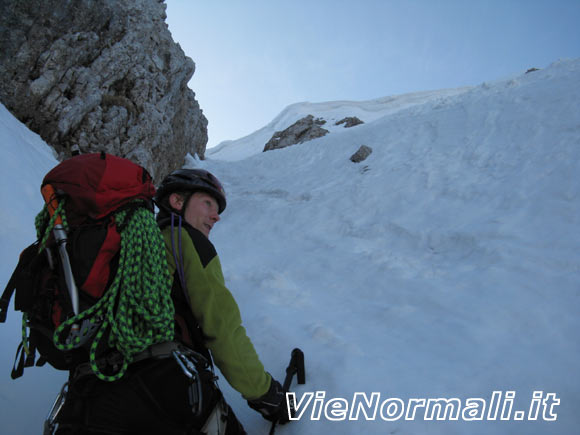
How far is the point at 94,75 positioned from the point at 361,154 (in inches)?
414

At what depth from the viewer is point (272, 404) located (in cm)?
219

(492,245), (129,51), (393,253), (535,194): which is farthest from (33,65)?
(535,194)

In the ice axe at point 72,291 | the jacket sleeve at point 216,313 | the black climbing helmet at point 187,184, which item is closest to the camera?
the ice axe at point 72,291

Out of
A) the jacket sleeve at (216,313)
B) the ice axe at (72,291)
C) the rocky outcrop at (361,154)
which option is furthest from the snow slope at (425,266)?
the ice axe at (72,291)

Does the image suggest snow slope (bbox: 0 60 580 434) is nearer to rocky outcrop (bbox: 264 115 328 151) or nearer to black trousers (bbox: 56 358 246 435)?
black trousers (bbox: 56 358 246 435)

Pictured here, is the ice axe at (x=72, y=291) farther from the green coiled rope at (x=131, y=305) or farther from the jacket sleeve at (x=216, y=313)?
the jacket sleeve at (x=216, y=313)

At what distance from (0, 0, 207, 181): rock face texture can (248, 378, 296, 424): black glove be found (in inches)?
414

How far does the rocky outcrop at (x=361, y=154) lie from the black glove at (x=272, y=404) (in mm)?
10694

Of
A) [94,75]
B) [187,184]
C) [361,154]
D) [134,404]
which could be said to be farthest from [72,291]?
[94,75]

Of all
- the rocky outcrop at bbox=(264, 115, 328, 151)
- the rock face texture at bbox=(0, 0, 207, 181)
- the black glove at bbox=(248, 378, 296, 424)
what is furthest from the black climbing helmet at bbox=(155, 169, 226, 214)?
the rocky outcrop at bbox=(264, 115, 328, 151)

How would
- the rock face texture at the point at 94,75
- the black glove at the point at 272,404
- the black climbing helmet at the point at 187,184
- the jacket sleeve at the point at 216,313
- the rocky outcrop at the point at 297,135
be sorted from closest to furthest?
the jacket sleeve at the point at 216,313
the black glove at the point at 272,404
the black climbing helmet at the point at 187,184
the rock face texture at the point at 94,75
the rocky outcrop at the point at 297,135

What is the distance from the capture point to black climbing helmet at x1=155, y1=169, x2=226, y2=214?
2.37 metres

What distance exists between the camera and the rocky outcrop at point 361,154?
12013 millimetres

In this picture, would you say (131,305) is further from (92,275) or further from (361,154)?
(361,154)
